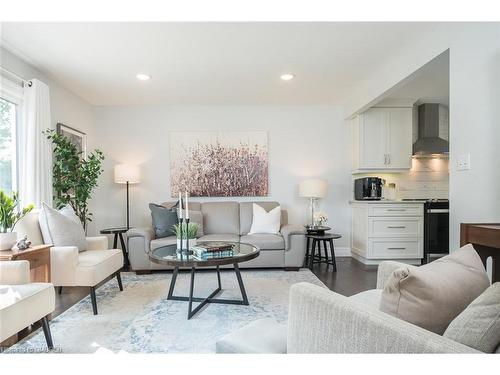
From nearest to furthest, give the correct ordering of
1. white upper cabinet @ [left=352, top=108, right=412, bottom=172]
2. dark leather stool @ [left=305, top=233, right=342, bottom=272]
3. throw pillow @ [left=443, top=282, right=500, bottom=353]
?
throw pillow @ [left=443, top=282, right=500, bottom=353]
dark leather stool @ [left=305, top=233, right=342, bottom=272]
white upper cabinet @ [left=352, top=108, right=412, bottom=172]

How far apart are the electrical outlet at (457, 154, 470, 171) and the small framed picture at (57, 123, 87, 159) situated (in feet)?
13.0

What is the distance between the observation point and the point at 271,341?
4.15 ft

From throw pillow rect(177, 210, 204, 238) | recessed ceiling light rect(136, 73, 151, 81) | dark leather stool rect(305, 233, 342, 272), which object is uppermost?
recessed ceiling light rect(136, 73, 151, 81)

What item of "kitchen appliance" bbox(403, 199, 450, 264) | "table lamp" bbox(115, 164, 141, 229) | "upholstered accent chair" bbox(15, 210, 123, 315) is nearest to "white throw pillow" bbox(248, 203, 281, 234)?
"table lamp" bbox(115, 164, 141, 229)

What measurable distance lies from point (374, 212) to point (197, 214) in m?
2.43

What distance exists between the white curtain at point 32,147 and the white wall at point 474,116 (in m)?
3.70

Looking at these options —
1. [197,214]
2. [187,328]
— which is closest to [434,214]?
[197,214]

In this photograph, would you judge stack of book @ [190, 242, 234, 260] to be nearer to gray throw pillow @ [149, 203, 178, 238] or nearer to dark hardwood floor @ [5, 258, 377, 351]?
dark hardwood floor @ [5, 258, 377, 351]

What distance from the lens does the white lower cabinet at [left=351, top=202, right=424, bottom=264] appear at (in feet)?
13.9

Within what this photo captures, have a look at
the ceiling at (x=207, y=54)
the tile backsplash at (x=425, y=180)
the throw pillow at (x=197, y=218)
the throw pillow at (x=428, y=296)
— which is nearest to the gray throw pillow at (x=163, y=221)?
the throw pillow at (x=197, y=218)

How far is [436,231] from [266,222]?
7.61 ft

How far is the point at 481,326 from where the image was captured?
0.85m

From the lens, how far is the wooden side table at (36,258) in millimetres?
2105

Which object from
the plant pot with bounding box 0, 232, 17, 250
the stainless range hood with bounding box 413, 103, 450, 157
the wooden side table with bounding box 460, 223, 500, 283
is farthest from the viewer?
the stainless range hood with bounding box 413, 103, 450, 157
